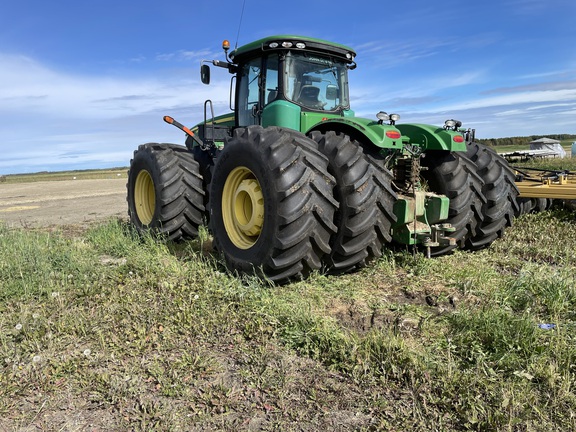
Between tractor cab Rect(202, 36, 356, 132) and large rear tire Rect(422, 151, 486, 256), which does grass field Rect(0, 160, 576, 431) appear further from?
tractor cab Rect(202, 36, 356, 132)

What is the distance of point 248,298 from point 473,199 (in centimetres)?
268

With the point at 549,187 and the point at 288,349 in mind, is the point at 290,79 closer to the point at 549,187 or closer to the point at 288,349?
the point at 288,349

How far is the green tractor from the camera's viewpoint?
366 centimetres

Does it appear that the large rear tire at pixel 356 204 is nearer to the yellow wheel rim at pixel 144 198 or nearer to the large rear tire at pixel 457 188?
the large rear tire at pixel 457 188

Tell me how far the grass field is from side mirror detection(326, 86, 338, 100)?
2367 millimetres

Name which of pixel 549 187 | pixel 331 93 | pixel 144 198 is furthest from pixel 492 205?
pixel 144 198

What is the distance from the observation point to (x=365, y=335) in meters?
2.87

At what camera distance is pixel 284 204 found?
3555mm

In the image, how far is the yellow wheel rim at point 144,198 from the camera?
6332mm

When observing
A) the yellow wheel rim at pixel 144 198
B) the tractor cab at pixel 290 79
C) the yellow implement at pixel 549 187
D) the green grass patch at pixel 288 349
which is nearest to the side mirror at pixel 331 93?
the tractor cab at pixel 290 79

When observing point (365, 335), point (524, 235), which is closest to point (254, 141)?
point (365, 335)

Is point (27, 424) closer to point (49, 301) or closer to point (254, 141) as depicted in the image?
point (49, 301)

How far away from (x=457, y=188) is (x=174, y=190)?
3283 millimetres

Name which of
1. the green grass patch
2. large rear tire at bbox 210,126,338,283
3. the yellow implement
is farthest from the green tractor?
the yellow implement
